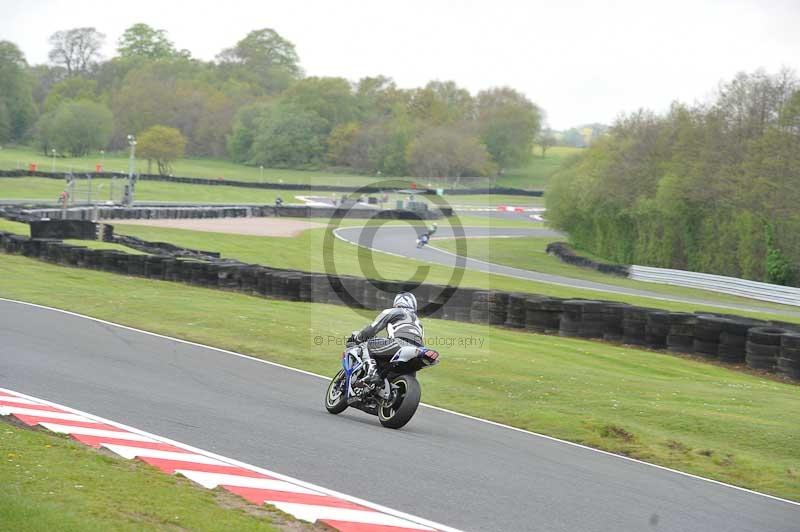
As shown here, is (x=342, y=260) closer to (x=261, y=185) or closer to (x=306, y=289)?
(x=306, y=289)

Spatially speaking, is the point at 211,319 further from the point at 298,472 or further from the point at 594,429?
the point at 298,472

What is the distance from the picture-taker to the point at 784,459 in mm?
10859

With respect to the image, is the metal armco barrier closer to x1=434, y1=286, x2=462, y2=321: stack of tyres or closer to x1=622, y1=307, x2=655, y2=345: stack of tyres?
x1=622, y1=307, x2=655, y2=345: stack of tyres

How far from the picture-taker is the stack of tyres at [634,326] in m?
19.4

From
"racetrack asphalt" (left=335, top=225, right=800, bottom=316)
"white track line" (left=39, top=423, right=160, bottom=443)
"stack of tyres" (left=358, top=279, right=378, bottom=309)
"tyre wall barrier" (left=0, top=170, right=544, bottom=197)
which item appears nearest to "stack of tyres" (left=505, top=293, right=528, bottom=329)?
"stack of tyres" (left=358, top=279, right=378, bottom=309)

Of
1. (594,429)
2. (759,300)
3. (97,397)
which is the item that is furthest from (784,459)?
(759,300)

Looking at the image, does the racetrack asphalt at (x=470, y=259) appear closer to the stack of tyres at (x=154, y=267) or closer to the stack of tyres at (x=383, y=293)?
the stack of tyres at (x=383, y=293)

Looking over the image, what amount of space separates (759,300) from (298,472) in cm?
3446

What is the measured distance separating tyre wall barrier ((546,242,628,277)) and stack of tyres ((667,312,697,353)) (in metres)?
27.6

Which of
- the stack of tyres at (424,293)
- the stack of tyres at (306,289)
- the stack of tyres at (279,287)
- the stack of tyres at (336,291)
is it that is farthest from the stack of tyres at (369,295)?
the stack of tyres at (279,287)

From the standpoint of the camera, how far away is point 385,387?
36.3 feet

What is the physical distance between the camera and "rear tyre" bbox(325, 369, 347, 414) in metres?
11.6

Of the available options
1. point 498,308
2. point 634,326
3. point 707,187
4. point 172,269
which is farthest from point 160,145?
point 634,326

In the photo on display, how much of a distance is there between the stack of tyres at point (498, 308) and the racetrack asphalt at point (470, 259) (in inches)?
667
